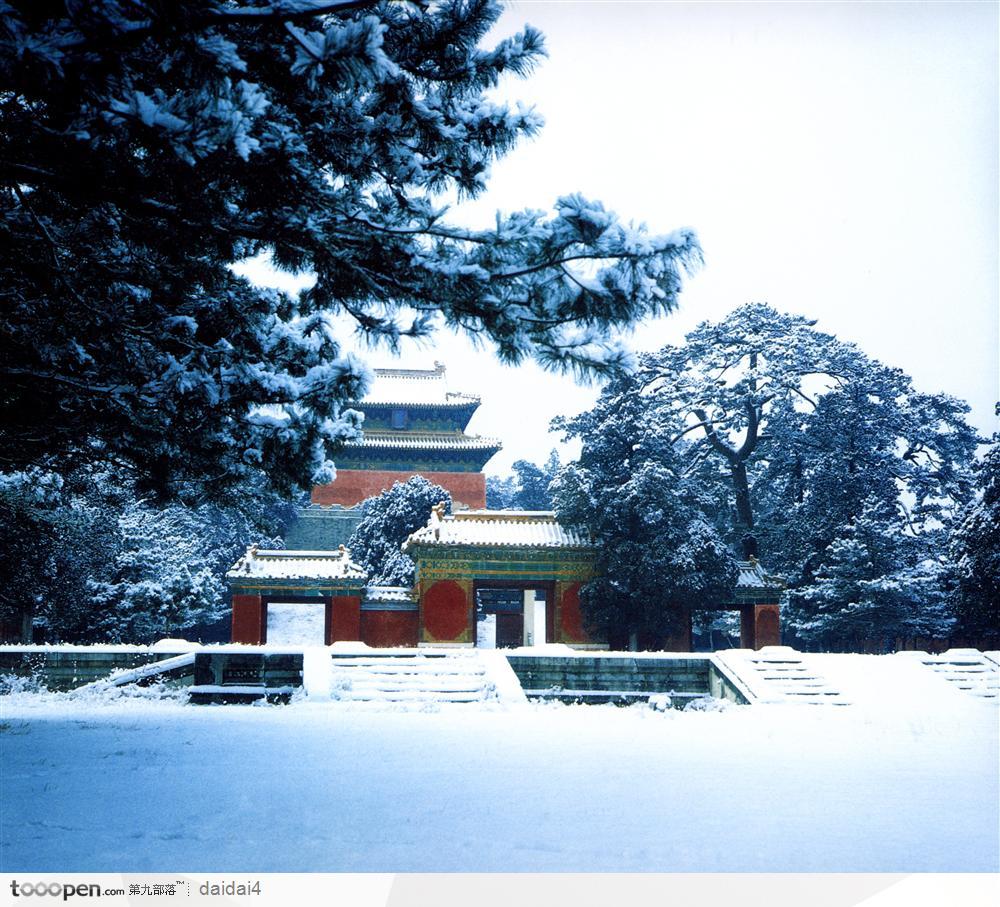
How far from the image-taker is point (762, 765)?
14.5 feet

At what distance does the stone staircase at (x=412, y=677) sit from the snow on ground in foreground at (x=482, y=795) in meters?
1.80

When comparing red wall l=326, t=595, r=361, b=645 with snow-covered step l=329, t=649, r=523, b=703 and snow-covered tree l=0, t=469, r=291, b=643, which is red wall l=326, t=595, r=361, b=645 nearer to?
snow-covered tree l=0, t=469, r=291, b=643

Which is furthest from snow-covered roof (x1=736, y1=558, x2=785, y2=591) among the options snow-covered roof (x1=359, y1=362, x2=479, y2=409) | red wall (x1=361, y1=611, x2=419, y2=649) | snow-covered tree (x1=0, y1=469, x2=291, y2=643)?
snow-covered roof (x1=359, y1=362, x2=479, y2=409)

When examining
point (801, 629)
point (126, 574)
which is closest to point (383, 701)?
point (126, 574)

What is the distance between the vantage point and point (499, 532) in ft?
46.9

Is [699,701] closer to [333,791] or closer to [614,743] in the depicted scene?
[614,743]

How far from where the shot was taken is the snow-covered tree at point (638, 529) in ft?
42.8

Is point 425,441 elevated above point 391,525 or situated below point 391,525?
above

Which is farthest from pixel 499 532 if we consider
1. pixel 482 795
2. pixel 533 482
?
pixel 533 482

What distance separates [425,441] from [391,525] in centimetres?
480

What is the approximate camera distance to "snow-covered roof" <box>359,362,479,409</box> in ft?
73.2

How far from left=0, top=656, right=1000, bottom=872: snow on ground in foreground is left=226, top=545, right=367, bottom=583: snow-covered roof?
7.68 m

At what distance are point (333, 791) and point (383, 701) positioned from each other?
4334 millimetres

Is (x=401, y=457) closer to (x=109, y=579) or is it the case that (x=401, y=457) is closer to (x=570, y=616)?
(x=570, y=616)
